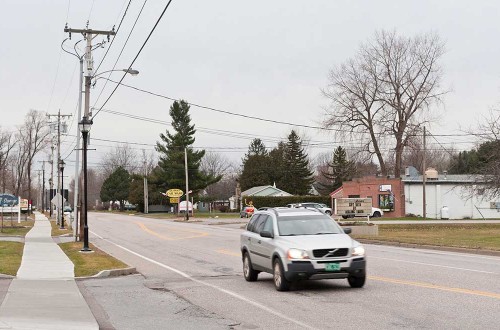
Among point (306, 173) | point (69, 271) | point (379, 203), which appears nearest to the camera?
point (69, 271)

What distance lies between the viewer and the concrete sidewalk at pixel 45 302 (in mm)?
9680

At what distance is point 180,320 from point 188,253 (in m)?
15.1

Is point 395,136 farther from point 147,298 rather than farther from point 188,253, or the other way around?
point 147,298

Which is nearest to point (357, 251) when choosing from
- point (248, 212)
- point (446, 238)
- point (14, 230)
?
point (446, 238)

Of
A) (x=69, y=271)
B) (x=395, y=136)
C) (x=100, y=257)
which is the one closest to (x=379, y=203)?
(x=395, y=136)

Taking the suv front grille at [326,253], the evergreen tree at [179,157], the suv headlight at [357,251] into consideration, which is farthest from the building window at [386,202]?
the suv front grille at [326,253]

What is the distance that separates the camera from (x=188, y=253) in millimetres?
A: 25344

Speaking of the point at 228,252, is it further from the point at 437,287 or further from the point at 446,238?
the point at 437,287

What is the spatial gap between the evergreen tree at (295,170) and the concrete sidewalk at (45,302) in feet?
319

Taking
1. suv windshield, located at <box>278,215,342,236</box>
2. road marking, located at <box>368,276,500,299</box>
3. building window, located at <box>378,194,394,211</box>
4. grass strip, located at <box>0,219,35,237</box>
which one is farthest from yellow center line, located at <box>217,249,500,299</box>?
building window, located at <box>378,194,394,211</box>

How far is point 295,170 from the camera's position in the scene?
11644 cm

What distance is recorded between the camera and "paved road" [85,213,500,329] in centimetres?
981

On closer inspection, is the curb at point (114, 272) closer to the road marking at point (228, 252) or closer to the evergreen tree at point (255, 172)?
the road marking at point (228, 252)

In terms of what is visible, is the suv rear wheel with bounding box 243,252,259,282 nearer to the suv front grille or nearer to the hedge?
the suv front grille
